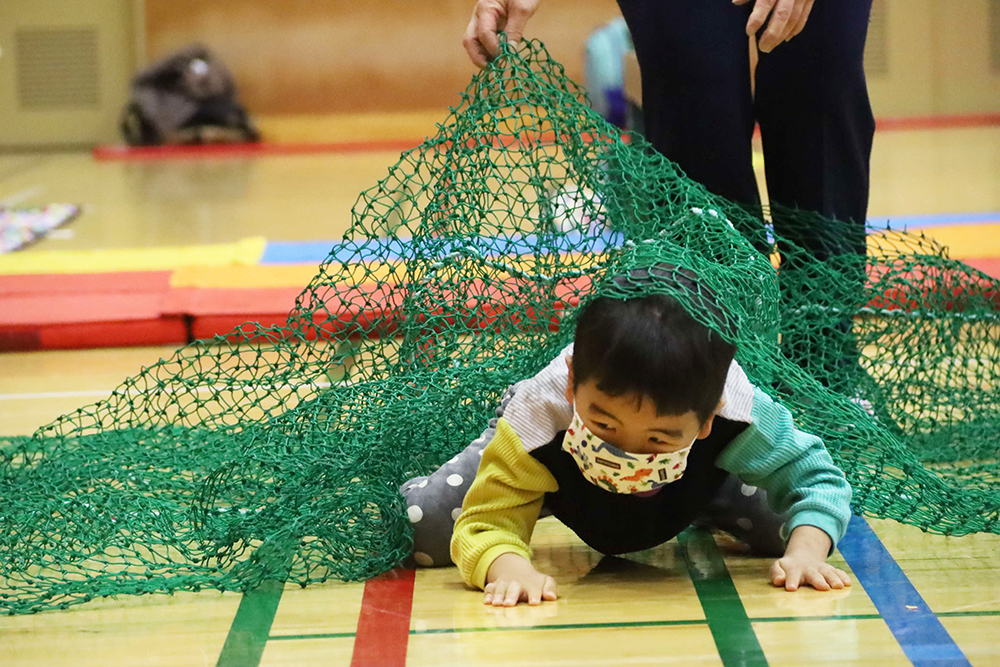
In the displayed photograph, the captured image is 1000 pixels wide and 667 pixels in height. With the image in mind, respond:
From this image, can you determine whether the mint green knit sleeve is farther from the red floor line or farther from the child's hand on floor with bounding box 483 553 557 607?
the red floor line

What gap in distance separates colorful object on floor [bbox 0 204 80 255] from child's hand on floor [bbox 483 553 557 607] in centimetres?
279

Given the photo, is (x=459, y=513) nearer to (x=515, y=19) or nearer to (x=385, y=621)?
(x=385, y=621)

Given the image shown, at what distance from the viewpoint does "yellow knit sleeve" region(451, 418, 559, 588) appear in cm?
135

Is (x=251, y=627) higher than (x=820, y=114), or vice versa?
(x=820, y=114)

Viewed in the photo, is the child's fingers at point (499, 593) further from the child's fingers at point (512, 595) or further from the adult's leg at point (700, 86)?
the adult's leg at point (700, 86)

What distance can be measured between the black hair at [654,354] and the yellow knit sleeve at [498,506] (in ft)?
0.51

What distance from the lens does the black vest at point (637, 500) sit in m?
1.36

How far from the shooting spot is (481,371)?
65.7 inches

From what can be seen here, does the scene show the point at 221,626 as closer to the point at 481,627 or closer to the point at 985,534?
the point at 481,627

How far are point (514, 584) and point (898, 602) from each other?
399 millimetres

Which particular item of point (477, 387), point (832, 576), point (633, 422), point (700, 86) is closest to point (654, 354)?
point (633, 422)

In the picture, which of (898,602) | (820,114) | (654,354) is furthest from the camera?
(820,114)

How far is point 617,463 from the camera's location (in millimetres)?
1268

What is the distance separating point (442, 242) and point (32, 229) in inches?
115
